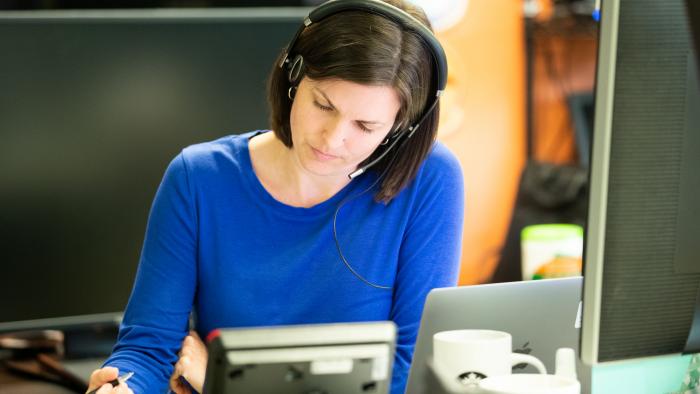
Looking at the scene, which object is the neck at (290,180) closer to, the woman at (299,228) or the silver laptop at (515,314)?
the woman at (299,228)

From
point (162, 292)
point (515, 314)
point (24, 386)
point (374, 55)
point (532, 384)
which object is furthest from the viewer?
point (24, 386)

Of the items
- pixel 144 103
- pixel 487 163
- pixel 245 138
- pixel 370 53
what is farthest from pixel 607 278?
pixel 487 163

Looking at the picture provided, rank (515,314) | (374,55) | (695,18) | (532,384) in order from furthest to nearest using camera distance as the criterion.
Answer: (374,55) < (515,314) < (532,384) < (695,18)

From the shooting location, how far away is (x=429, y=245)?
1.53 m

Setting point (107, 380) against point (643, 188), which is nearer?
point (643, 188)

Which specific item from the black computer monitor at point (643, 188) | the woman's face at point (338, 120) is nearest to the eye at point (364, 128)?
the woman's face at point (338, 120)

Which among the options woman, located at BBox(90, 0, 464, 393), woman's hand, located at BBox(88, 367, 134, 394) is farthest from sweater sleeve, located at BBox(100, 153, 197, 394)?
woman's hand, located at BBox(88, 367, 134, 394)

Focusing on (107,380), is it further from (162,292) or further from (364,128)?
(364,128)

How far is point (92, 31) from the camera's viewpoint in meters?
2.10

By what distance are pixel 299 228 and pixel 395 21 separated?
1.32ft

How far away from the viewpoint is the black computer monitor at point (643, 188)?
86 centimetres

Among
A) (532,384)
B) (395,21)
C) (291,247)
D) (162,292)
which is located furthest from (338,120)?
(532,384)

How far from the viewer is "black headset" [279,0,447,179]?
1.33 m

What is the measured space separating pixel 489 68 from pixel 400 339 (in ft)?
6.00
